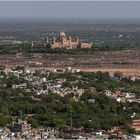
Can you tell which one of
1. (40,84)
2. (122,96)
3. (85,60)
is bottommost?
(85,60)

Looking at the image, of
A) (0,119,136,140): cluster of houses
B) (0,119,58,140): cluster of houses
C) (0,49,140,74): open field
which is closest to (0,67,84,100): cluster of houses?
(0,49,140,74): open field

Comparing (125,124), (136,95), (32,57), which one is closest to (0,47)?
(32,57)

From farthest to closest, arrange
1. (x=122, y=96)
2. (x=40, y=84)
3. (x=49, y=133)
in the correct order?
(x=40, y=84) → (x=122, y=96) → (x=49, y=133)

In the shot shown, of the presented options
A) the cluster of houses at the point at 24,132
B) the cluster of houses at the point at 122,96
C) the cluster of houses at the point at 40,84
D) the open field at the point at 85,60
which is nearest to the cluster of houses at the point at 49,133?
the cluster of houses at the point at 24,132

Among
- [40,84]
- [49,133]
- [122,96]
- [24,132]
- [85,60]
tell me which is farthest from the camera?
[85,60]

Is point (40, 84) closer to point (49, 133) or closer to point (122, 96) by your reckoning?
point (122, 96)

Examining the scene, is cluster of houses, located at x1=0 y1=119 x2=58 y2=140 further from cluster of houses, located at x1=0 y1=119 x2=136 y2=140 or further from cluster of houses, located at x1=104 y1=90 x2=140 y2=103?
cluster of houses, located at x1=104 y1=90 x2=140 y2=103

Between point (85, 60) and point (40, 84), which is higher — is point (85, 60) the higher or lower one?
the lower one

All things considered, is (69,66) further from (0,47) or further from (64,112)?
(64,112)

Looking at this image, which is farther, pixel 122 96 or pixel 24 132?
pixel 122 96

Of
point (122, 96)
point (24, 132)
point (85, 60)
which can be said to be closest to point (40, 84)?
point (122, 96)
